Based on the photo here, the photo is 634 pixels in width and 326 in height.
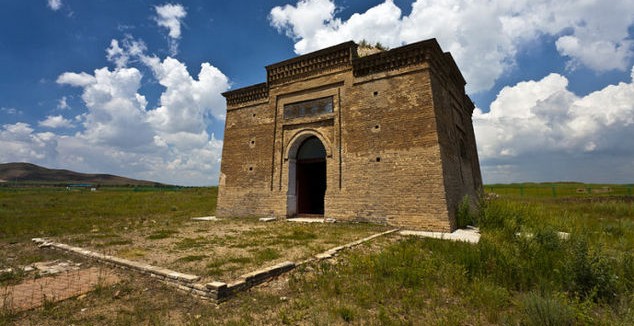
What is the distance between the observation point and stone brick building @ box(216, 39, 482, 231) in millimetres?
9984

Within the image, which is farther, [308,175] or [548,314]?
[308,175]

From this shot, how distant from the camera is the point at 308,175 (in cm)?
1480

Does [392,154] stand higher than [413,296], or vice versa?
[392,154]

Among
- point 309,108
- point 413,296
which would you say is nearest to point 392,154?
point 309,108

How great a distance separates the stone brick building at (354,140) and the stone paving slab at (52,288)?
310 inches

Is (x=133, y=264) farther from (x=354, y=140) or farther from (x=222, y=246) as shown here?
(x=354, y=140)

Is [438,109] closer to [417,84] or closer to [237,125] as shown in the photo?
[417,84]

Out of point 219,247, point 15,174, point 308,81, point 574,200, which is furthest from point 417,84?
point 15,174

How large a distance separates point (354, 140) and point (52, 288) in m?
9.52

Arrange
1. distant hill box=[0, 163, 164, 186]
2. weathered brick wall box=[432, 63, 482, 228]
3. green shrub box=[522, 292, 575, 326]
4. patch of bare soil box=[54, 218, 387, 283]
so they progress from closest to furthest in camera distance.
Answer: green shrub box=[522, 292, 575, 326] < patch of bare soil box=[54, 218, 387, 283] < weathered brick wall box=[432, 63, 482, 228] < distant hill box=[0, 163, 164, 186]

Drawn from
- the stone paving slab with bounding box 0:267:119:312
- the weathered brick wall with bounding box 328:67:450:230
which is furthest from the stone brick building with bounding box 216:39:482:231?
the stone paving slab with bounding box 0:267:119:312

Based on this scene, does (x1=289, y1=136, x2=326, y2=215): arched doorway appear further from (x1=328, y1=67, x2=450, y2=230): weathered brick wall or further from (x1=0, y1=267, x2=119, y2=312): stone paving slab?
(x1=0, y1=267, x2=119, y2=312): stone paving slab

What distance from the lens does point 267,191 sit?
13.4m

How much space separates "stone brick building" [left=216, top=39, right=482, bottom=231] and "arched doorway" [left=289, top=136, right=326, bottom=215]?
5 centimetres
